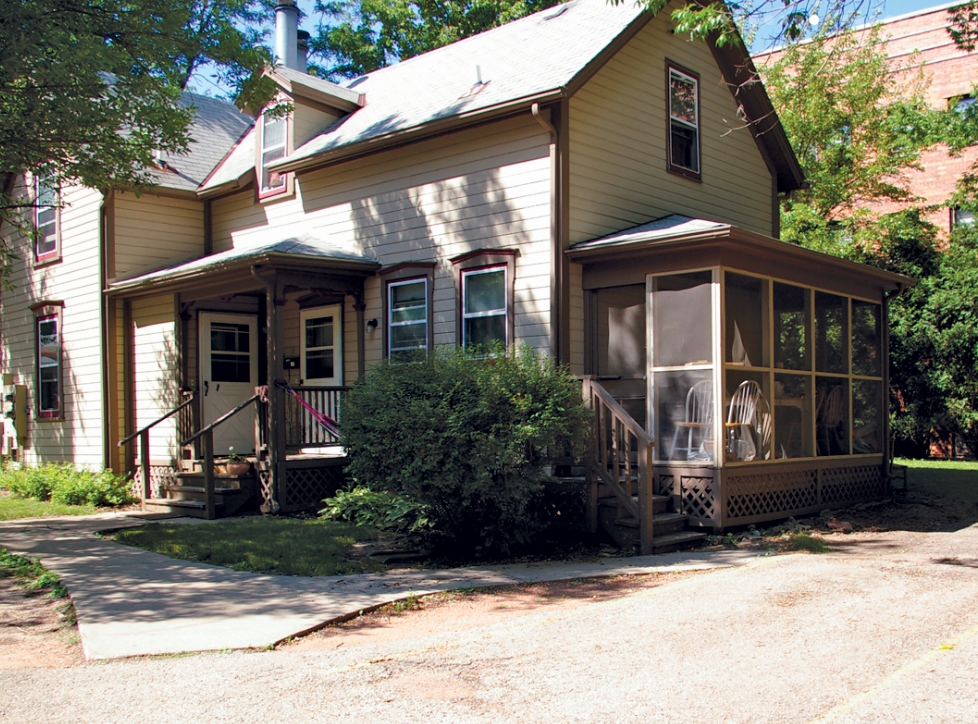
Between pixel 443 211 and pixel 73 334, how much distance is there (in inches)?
324

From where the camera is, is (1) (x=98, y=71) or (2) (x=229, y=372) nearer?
A: (1) (x=98, y=71)

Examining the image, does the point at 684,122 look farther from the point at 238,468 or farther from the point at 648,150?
the point at 238,468

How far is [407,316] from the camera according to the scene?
13266 millimetres

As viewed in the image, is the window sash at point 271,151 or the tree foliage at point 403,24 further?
the tree foliage at point 403,24

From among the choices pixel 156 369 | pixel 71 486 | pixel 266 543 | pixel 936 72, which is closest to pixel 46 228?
pixel 156 369

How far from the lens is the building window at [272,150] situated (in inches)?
600

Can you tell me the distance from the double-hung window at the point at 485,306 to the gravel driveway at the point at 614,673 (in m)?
5.51

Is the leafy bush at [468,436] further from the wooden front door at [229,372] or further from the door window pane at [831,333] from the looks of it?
the wooden front door at [229,372]

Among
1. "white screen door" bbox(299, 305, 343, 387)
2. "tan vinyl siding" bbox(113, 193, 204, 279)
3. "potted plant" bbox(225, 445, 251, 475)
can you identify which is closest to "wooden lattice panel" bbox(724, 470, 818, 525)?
"white screen door" bbox(299, 305, 343, 387)

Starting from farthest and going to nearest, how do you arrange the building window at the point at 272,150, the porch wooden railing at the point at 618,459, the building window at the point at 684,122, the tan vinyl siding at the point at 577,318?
the building window at the point at 272,150, the building window at the point at 684,122, the tan vinyl siding at the point at 577,318, the porch wooden railing at the point at 618,459

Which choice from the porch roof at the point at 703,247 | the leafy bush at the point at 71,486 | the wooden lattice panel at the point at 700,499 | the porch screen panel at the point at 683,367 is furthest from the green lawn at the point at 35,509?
the wooden lattice panel at the point at 700,499

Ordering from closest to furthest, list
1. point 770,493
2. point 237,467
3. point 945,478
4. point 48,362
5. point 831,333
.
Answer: point 770,493
point 831,333
point 237,467
point 945,478
point 48,362

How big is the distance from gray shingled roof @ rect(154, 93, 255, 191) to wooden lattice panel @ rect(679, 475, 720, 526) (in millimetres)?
9587

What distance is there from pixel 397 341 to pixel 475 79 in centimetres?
395
